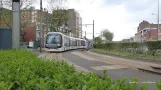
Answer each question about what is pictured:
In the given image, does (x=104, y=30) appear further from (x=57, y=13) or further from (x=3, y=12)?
(x=3, y=12)

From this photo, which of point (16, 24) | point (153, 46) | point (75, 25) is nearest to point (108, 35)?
point (75, 25)

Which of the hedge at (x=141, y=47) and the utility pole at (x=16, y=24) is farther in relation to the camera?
the hedge at (x=141, y=47)

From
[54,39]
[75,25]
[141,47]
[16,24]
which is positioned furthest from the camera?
[75,25]

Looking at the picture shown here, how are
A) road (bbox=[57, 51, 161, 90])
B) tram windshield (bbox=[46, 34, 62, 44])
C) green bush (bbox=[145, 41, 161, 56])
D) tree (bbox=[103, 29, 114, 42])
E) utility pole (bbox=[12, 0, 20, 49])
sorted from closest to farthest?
road (bbox=[57, 51, 161, 90]) < utility pole (bbox=[12, 0, 20, 49]) < green bush (bbox=[145, 41, 161, 56]) < tram windshield (bbox=[46, 34, 62, 44]) < tree (bbox=[103, 29, 114, 42])

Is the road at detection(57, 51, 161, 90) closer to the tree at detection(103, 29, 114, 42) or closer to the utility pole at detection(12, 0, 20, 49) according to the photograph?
the utility pole at detection(12, 0, 20, 49)

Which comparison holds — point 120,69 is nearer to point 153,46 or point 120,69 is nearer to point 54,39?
point 153,46

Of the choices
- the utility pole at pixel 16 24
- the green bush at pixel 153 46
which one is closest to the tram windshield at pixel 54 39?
the green bush at pixel 153 46

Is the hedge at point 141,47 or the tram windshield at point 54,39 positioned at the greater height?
the tram windshield at point 54,39

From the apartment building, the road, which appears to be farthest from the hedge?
the apartment building

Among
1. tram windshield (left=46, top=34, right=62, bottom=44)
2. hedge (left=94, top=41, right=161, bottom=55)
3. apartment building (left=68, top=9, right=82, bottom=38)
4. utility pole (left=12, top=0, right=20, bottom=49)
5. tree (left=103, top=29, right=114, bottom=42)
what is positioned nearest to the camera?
utility pole (left=12, top=0, right=20, bottom=49)

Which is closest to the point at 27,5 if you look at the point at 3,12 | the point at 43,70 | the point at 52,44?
the point at 3,12

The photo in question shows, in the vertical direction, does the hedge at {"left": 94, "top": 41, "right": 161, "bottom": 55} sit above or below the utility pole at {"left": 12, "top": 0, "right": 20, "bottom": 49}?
below

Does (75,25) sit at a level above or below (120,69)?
above

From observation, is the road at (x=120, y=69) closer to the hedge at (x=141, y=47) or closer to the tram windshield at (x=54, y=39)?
the hedge at (x=141, y=47)
